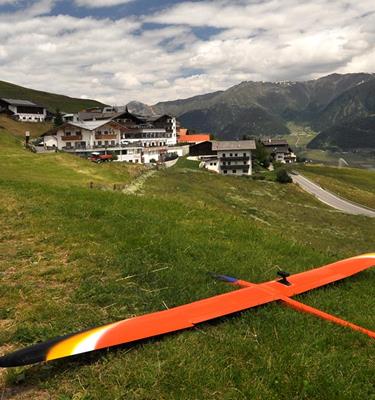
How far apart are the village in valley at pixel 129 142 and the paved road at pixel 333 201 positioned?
1788 cm

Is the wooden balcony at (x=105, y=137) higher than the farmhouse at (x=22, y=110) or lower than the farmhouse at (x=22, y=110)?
lower

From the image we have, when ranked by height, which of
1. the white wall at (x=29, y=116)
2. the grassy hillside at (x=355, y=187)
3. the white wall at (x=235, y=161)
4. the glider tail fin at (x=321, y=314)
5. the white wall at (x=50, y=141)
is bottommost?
the grassy hillside at (x=355, y=187)

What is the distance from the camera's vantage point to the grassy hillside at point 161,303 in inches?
254

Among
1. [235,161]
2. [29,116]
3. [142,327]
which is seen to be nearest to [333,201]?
[235,161]

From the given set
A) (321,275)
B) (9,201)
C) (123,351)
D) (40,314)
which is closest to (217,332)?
(123,351)

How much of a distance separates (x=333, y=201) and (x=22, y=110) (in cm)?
10676

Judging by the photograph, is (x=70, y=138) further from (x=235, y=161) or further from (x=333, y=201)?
(x=333, y=201)

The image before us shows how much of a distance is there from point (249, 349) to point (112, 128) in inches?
3835

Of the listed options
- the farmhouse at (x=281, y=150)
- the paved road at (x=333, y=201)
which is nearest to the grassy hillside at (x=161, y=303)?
the paved road at (x=333, y=201)

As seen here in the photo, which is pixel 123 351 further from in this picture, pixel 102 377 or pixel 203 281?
pixel 203 281

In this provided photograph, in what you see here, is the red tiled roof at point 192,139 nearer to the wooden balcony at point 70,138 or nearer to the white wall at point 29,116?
the wooden balcony at point 70,138

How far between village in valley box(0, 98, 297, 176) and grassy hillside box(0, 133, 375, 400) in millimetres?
67076

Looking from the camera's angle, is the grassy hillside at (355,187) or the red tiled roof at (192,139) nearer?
the grassy hillside at (355,187)

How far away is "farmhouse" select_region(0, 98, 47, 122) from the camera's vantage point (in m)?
133
